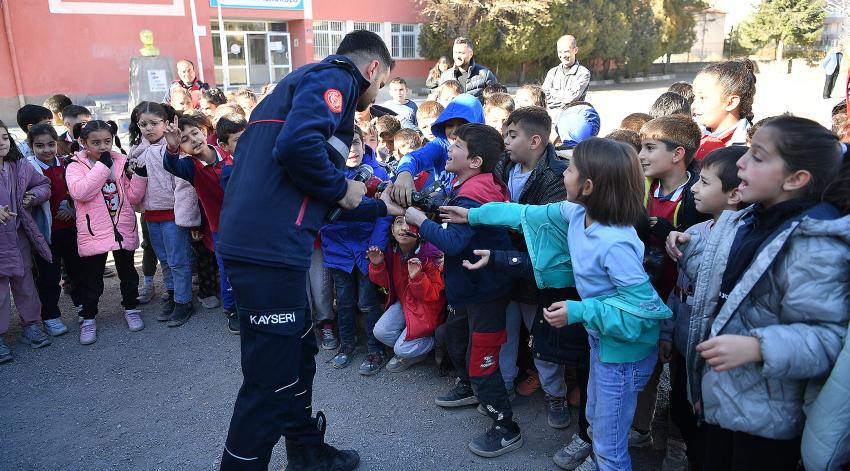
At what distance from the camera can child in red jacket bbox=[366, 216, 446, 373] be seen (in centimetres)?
362

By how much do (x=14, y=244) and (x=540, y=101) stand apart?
445 centimetres

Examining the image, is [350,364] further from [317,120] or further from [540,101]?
[540,101]

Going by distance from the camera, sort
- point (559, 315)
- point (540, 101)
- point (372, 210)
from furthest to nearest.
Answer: point (540, 101), point (372, 210), point (559, 315)

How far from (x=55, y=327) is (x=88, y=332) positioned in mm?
373

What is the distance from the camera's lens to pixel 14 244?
169 inches

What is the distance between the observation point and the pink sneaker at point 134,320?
4703 millimetres

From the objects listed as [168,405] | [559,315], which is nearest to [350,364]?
[168,405]

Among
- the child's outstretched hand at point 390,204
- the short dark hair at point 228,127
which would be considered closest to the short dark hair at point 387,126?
the short dark hair at point 228,127

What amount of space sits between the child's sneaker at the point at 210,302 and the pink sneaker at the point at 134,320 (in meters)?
0.53

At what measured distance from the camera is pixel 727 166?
2512 mm

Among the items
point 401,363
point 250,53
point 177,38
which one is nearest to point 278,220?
point 401,363

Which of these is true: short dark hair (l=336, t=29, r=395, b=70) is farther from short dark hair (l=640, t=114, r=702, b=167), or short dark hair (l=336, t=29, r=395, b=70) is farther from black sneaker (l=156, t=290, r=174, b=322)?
black sneaker (l=156, t=290, r=174, b=322)

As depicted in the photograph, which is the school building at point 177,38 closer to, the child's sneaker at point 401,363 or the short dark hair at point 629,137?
the child's sneaker at point 401,363

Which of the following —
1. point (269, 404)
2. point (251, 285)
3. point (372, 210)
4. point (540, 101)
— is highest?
point (540, 101)
